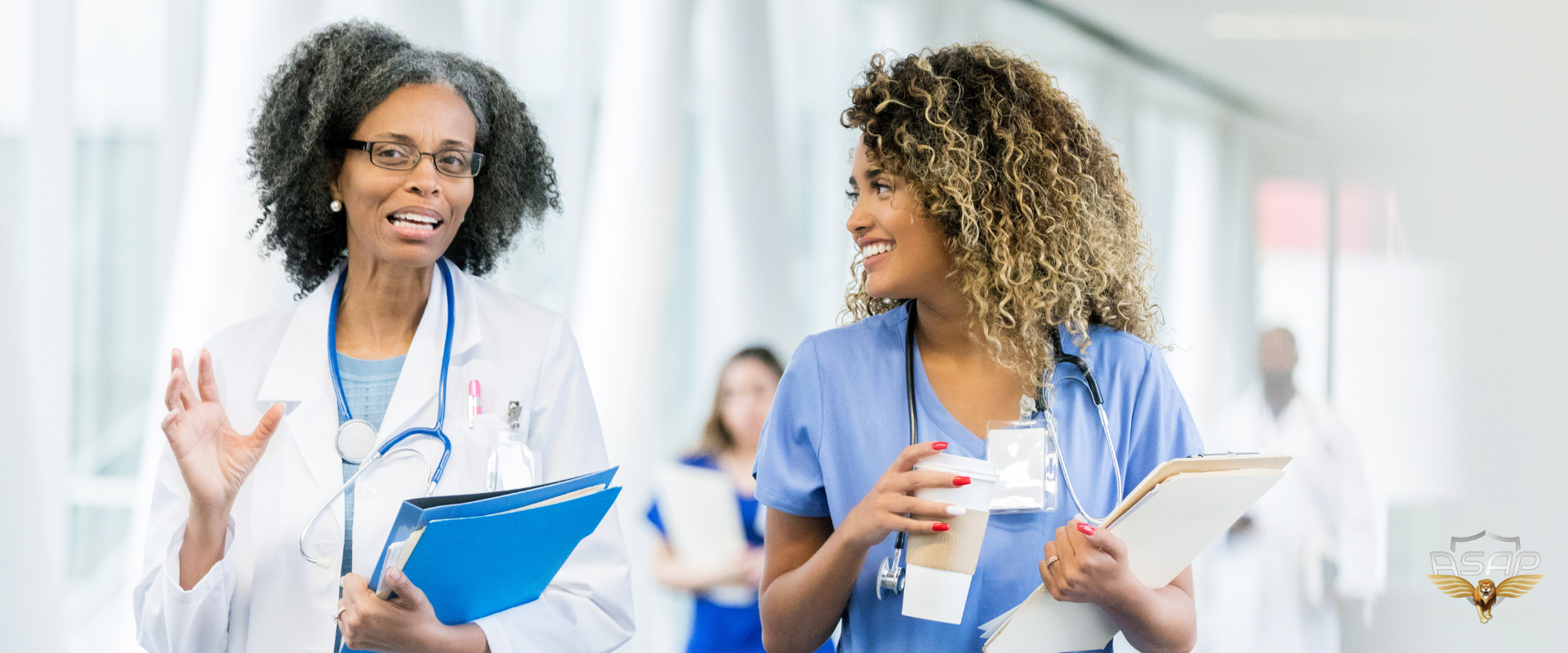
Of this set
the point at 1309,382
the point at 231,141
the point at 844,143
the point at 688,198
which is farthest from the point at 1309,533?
the point at 231,141

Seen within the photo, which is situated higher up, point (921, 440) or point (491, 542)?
point (921, 440)

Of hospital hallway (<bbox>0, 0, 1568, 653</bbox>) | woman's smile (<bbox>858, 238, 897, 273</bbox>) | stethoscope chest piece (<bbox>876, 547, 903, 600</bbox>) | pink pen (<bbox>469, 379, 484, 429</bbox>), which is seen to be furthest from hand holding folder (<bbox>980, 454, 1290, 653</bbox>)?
hospital hallway (<bbox>0, 0, 1568, 653</bbox>)

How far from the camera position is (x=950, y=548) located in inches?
46.7

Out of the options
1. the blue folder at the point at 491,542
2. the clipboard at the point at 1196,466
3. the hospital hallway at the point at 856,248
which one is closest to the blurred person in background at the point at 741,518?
the hospital hallway at the point at 856,248

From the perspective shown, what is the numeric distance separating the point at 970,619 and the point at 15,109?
3.12 meters

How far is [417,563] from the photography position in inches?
44.8

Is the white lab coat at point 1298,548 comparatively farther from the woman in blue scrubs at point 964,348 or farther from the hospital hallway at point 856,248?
the woman in blue scrubs at point 964,348

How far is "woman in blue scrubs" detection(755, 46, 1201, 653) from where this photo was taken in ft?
4.27

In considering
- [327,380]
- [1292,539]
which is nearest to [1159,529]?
[327,380]

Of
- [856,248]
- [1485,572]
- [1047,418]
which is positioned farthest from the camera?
[1485,572]

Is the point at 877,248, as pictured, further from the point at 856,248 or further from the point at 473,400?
the point at 856,248

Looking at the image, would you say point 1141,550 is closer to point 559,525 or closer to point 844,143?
point 559,525

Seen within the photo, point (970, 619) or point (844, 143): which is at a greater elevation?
point (844, 143)

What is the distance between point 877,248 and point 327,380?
33.8 inches
